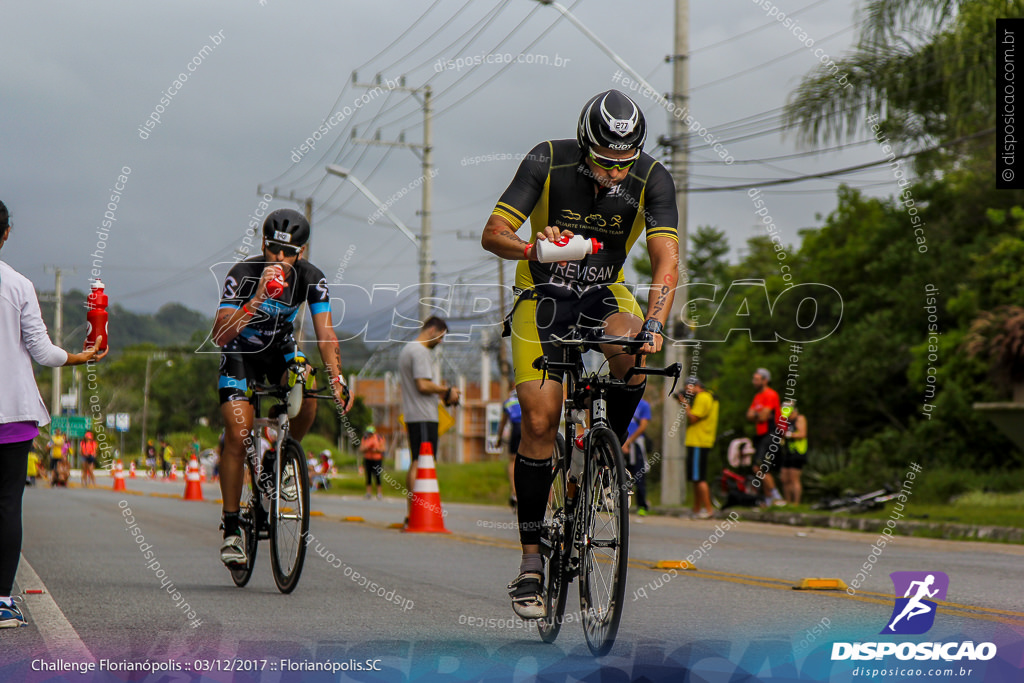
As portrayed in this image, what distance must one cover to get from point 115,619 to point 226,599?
0.98m

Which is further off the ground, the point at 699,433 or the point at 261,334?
the point at 261,334

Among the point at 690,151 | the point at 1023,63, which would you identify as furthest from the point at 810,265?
the point at 1023,63

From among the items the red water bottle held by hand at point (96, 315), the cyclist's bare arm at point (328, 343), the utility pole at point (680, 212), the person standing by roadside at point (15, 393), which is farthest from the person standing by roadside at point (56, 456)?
the red water bottle held by hand at point (96, 315)

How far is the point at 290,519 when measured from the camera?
717cm

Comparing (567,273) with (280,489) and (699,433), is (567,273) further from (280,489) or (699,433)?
(699,433)

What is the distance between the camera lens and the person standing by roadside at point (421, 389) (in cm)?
1216

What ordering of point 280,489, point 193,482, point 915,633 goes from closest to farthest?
point 915,633, point 280,489, point 193,482

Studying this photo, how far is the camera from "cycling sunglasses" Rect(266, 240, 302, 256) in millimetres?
7184

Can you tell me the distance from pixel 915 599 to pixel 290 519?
11.5ft

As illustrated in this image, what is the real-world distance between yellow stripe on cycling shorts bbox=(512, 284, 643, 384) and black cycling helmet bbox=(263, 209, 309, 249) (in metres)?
2.29

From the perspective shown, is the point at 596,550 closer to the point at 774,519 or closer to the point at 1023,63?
the point at 774,519

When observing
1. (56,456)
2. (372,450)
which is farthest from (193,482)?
(56,456)

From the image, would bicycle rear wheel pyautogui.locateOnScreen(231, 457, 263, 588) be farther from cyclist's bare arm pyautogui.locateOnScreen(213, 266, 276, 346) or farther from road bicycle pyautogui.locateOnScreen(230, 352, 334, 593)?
cyclist's bare arm pyautogui.locateOnScreen(213, 266, 276, 346)

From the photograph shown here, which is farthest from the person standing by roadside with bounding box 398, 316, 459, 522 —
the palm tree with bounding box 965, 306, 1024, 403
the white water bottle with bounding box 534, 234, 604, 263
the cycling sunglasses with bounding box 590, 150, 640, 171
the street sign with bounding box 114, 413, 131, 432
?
the street sign with bounding box 114, 413, 131, 432
